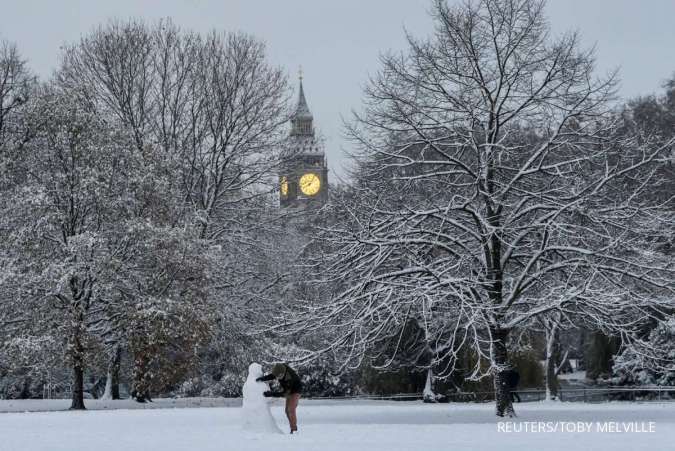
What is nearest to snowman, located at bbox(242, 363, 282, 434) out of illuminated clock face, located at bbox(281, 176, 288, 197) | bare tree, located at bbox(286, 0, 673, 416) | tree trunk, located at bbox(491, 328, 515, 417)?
bare tree, located at bbox(286, 0, 673, 416)

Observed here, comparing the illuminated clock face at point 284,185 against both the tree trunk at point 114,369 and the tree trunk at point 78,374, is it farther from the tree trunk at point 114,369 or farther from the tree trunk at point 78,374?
the tree trunk at point 78,374

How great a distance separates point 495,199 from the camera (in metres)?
22.4

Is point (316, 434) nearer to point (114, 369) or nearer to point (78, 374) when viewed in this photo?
point (78, 374)

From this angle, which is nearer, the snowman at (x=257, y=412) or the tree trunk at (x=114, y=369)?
the snowman at (x=257, y=412)

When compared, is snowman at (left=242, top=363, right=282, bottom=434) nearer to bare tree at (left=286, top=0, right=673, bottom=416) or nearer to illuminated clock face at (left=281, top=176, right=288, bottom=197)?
bare tree at (left=286, top=0, right=673, bottom=416)

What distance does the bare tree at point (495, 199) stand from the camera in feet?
72.4

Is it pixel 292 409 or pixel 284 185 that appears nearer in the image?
pixel 292 409

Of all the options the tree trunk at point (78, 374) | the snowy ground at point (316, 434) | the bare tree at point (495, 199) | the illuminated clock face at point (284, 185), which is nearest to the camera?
the snowy ground at point (316, 434)

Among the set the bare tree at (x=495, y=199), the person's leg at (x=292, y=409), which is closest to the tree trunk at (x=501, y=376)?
the bare tree at (x=495, y=199)

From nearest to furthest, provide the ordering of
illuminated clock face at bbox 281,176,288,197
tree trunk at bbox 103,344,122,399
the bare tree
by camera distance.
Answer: the bare tree, tree trunk at bbox 103,344,122,399, illuminated clock face at bbox 281,176,288,197

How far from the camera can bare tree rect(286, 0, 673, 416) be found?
22062 millimetres

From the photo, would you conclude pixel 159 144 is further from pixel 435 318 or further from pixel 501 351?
pixel 501 351

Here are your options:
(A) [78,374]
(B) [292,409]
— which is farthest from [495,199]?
(A) [78,374]

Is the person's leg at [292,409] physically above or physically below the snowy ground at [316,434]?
above
